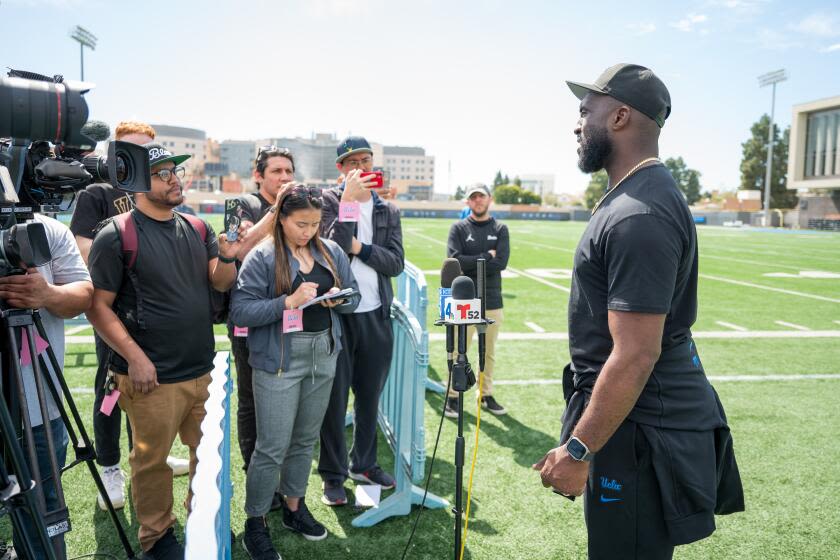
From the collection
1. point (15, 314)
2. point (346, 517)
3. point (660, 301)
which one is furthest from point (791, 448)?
point (15, 314)

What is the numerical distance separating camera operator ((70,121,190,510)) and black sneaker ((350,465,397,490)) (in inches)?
50.5

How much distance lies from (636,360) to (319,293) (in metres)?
1.95

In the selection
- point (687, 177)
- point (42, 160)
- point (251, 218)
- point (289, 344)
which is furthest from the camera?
point (687, 177)

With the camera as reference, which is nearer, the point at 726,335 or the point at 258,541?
the point at 258,541

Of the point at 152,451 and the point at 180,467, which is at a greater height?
the point at 152,451

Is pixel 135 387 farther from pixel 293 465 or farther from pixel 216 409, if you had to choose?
pixel 216 409

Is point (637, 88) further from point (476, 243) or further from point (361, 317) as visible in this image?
point (476, 243)

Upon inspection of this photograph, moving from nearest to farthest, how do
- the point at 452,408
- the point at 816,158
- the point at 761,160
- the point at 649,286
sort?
the point at 649,286
the point at 452,408
the point at 816,158
the point at 761,160

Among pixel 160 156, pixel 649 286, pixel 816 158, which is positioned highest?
pixel 816 158

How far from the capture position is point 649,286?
Answer: 177 cm

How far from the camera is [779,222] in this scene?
61594mm

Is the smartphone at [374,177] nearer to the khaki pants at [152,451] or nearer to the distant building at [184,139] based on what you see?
the khaki pants at [152,451]

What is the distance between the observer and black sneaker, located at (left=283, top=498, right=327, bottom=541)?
3346mm

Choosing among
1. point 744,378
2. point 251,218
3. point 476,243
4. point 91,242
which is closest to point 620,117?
point 251,218
